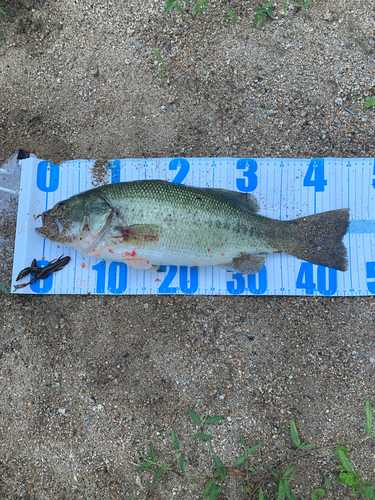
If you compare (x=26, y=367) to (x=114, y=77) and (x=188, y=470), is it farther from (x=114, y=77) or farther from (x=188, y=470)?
(x=114, y=77)

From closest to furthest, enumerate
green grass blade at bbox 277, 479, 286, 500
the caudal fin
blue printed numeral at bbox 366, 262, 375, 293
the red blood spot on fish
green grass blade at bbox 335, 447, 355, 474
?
1. green grass blade at bbox 335, 447, 355, 474
2. green grass blade at bbox 277, 479, 286, 500
3. the red blood spot on fish
4. the caudal fin
5. blue printed numeral at bbox 366, 262, 375, 293

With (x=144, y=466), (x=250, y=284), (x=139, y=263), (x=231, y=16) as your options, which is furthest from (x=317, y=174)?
(x=144, y=466)

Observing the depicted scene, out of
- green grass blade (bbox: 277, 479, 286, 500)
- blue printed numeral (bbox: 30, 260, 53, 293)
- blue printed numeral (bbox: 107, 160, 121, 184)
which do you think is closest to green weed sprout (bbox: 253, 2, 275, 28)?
blue printed numeral (bbox: 107, 160, 121, 184)

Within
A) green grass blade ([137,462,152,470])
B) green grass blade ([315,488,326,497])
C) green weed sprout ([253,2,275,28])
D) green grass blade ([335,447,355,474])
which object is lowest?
green grass blade ([315,488,326,497])

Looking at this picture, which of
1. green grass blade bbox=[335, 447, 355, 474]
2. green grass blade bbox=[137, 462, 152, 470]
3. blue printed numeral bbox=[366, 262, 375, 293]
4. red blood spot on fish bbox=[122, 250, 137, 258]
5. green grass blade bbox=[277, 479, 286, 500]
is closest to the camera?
green grass blade bbox=[335, 447, 355, 474]

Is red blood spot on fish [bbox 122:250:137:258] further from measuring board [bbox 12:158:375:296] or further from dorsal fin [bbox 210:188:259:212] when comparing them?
dorsal fin [bbox 210:188:259:212]

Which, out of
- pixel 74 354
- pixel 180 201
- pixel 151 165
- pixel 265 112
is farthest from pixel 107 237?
pixel 265 112

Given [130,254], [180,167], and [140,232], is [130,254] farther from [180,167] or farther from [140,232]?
[180,167]
